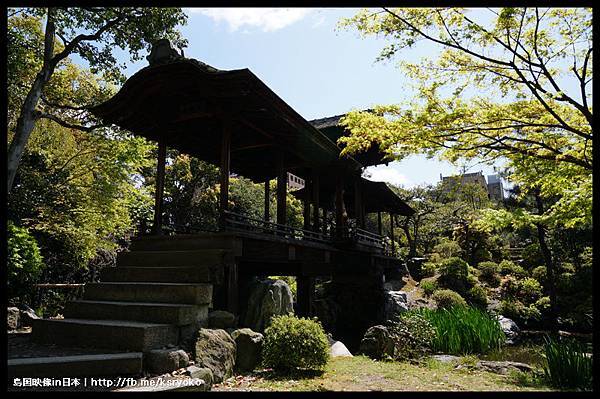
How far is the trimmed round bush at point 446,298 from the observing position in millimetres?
19750

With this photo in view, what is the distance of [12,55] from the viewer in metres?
9.86

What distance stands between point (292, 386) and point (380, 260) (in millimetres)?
12145

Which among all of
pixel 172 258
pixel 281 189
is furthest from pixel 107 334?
pixel 281 189

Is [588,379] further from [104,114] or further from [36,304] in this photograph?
[36,304]

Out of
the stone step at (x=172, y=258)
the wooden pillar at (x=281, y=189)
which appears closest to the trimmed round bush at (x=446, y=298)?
the wooden pillar at (x=281, y=189)

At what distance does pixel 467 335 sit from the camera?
29.5 ft

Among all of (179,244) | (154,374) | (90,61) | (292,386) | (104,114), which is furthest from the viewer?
(90,61)

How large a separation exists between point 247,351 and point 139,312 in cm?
181

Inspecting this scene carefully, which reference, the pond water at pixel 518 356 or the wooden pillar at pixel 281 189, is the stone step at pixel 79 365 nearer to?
the wooden pillar at pixel 281 189

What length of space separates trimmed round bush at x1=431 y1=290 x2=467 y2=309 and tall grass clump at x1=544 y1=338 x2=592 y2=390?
14.8 metres

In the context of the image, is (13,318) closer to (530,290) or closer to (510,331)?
(510,331)

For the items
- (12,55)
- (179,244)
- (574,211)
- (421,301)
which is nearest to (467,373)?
(574,211)

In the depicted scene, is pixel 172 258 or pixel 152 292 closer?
pixel 152 292

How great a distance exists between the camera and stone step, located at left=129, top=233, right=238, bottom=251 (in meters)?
7.09
